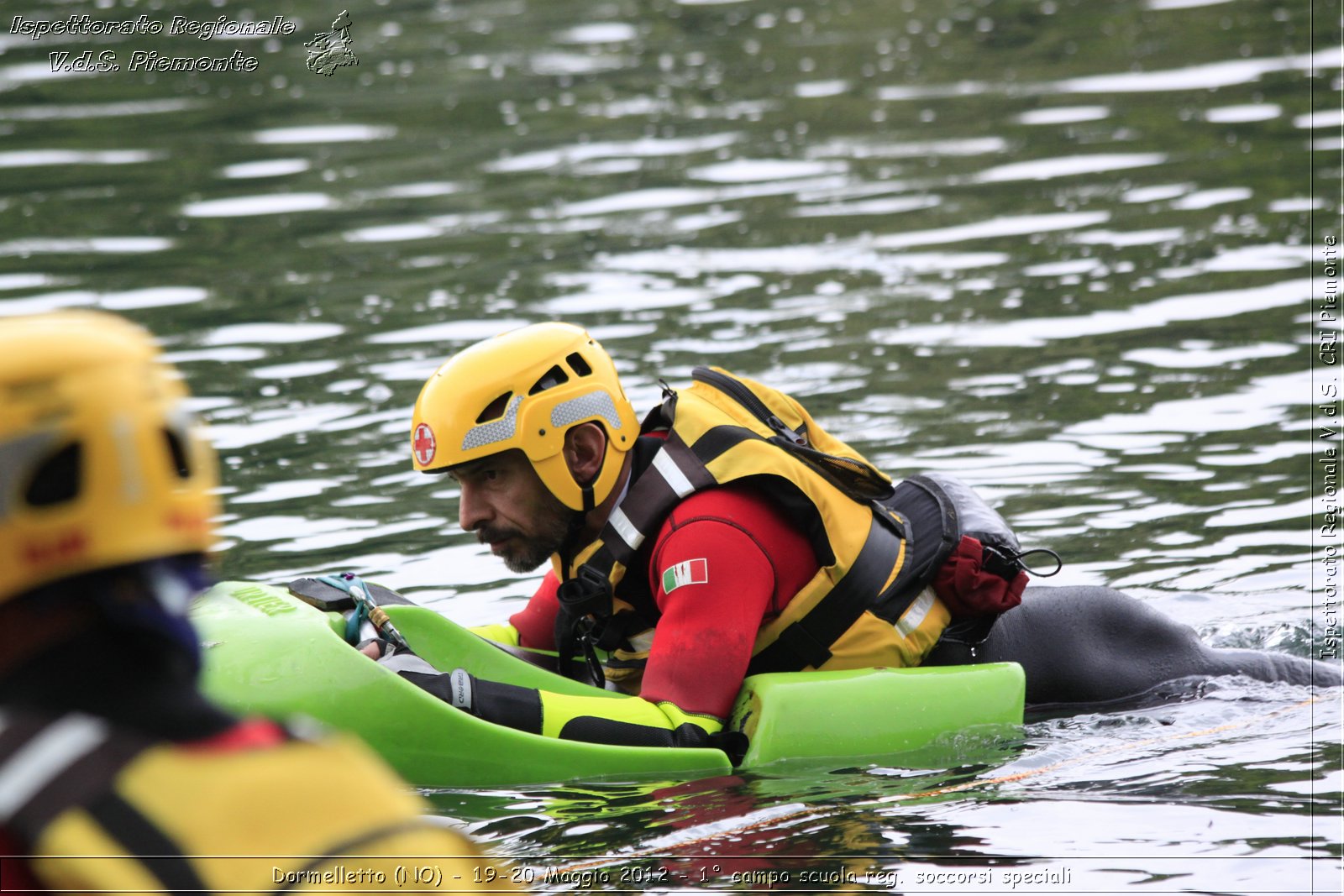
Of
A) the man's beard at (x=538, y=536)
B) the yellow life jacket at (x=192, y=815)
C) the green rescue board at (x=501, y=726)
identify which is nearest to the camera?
the yellow life jacket at (x=192, y=815)

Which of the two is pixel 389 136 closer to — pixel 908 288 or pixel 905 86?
pixel 905 86

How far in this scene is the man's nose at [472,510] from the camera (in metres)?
5.66

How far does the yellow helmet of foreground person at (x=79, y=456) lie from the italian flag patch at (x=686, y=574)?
10.9 ft

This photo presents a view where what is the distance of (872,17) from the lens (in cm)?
2469

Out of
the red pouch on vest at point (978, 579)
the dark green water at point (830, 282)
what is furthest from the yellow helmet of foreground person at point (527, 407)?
the red pouch on vest at point (978, 579)

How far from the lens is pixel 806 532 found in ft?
18.6

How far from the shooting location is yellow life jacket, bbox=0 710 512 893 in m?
1.90

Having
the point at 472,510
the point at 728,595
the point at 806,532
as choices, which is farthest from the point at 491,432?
the point at 806,532

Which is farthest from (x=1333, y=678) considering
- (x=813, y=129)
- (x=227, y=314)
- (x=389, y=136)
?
(x=389, y=136)

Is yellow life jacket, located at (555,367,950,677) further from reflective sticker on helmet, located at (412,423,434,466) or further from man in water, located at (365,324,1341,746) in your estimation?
reflective sticker on helmet, located at (412,423,434,466)

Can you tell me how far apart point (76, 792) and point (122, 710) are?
0.11m

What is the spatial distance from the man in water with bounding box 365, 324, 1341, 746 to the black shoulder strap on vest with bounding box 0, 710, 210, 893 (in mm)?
3471

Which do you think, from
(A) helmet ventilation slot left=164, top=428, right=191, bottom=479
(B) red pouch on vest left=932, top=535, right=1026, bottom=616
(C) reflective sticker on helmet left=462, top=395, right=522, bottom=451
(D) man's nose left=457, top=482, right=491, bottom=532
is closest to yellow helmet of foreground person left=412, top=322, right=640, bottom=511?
(C) reflective sticker on helmet left=462, top=395, right=522, bottom=451

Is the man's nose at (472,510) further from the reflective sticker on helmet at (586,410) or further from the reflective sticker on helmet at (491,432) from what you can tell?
the reflective sticker on helmet at (586,410)
